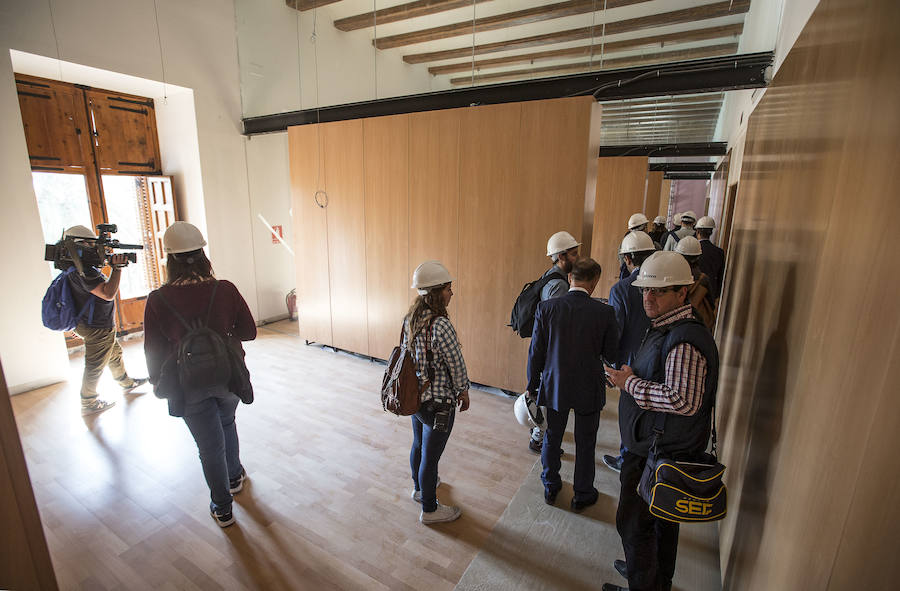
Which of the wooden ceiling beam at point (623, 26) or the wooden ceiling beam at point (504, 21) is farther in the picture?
the wooden ceiling beam at point (504, 21)

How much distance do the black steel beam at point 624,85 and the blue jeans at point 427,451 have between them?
3.19m

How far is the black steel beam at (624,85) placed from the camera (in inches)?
135

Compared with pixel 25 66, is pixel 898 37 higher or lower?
lower

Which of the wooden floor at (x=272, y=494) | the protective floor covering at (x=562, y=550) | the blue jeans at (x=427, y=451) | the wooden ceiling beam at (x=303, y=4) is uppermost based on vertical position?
the wooden ceiling beam at (x=303, y=4)

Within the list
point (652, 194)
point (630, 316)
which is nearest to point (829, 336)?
point (630, 316)

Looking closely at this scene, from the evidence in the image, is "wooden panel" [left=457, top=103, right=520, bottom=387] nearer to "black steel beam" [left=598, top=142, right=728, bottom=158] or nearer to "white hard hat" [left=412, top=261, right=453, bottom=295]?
"white hard hat" [left=412, top=261, right=453, bottom=295]

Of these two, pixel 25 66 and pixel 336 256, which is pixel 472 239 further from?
pixel 25 66

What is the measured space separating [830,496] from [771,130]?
7.00 ft

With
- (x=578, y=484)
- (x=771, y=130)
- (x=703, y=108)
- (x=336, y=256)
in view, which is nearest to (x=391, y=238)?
(x=336, y=256)

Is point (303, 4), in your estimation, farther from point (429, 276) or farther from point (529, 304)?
point (429, 276)

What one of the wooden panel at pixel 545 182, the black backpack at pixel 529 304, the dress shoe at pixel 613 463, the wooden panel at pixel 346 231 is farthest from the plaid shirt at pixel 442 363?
the wooden panel at pixel 346 231

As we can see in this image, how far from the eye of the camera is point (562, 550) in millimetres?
2527

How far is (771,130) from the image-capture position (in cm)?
236

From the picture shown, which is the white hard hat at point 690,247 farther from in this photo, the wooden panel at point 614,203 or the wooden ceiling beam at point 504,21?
the wooden panel at point 614,203
